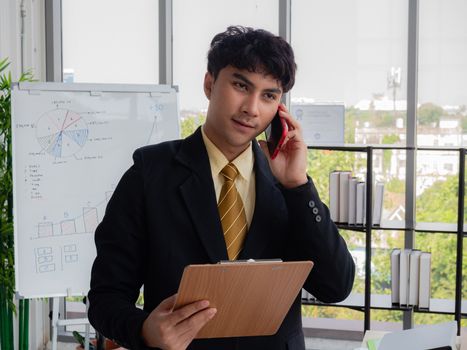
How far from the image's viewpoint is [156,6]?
477 centimetres

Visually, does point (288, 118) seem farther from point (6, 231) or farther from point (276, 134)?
point (6, 231)

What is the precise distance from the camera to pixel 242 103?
4.50 feet

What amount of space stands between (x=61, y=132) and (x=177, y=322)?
8.17 ft

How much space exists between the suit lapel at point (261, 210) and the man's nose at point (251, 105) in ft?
0.55

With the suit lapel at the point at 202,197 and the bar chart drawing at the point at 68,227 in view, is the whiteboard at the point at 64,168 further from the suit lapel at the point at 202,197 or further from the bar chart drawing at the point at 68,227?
the suit lapel at the point at 202,197

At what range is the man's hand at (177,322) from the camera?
1.22 m

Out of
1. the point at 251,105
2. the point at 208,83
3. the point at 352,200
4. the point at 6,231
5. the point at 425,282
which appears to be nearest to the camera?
the point at 251,105

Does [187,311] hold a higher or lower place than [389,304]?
higher

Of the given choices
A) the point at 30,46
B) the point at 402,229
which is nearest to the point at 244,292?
the point at 402,229

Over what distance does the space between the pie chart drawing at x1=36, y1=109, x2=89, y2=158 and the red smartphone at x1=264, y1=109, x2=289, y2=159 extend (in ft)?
7.23

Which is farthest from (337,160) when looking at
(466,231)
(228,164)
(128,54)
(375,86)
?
(228,164)

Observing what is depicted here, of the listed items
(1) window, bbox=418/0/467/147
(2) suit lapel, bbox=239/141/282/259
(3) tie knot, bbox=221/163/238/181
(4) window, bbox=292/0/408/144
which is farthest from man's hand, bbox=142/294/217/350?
(1) window, bbox=418/0/467/147

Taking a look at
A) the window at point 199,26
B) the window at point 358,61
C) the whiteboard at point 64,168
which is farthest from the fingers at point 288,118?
the window at point 199,26

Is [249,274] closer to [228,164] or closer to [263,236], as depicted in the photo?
[263,236]
